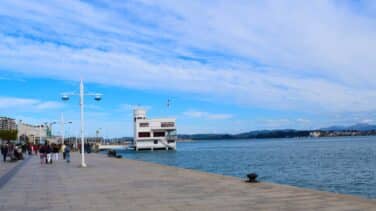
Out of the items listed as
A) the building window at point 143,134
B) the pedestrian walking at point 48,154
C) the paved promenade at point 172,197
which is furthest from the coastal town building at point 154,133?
the paved promenade at point 172,197

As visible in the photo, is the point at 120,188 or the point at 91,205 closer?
the point at 91,205

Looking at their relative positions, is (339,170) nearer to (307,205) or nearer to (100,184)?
(100,184)

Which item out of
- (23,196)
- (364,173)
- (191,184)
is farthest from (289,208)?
(364,173)

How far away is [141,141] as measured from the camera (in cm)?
12519

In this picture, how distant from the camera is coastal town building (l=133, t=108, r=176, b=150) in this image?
404 ft

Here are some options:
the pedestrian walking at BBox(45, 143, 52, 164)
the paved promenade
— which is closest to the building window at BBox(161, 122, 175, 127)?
the pedestrian walking at BBox(45, 143, 52, 164)

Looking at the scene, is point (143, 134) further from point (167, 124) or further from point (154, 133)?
point (167, 124)

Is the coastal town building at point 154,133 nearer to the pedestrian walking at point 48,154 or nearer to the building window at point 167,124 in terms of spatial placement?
the building window at point 167,124

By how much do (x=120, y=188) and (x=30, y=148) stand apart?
50.1m

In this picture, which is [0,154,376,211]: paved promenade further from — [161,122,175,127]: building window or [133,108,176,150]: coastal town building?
[133,108,176,150]: coastal town building

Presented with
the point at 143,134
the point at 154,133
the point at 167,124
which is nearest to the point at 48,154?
the point at 167,124

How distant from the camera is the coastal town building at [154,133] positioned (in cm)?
12319

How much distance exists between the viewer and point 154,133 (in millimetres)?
125250

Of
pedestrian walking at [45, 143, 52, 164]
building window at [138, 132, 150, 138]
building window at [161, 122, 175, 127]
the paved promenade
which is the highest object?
building window at [161, 122, 175, 127]
